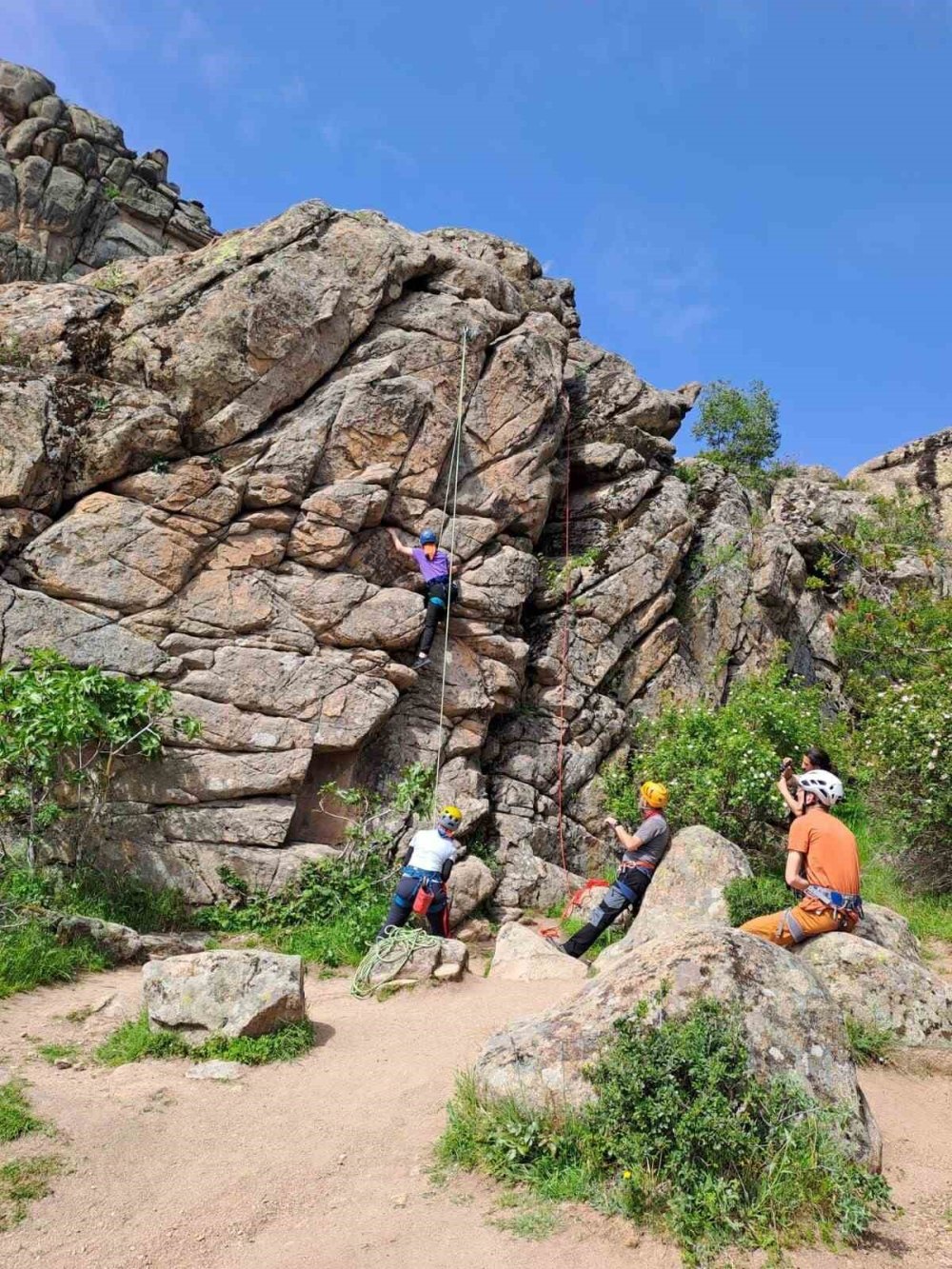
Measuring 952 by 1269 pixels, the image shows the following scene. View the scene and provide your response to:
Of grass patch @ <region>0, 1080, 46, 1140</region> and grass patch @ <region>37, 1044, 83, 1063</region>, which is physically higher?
grass patch @ <region>0, 1080, 46, 1140</region>

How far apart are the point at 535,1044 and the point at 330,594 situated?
9.66m

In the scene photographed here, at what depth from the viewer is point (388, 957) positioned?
980 cm

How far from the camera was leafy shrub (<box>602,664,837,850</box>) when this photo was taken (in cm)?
1412

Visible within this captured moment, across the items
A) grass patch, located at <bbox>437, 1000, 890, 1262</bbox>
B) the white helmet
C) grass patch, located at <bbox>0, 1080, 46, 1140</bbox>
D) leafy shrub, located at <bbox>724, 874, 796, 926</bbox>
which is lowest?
grass patch, located at <bbox>0, 1080, 46, 1140</bbox>

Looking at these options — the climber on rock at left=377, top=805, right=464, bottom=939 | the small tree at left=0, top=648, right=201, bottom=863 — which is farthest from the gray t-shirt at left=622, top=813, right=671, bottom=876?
the small tree at left=0, top=648, right=201, bottom=863

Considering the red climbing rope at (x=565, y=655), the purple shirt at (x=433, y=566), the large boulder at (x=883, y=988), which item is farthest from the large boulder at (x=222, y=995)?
the purple shirt at (x=433, y=566)

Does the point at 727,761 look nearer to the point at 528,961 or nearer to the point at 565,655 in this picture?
the point at 565,655

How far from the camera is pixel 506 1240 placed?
459cm

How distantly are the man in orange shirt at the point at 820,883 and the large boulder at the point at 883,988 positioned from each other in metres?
0.17

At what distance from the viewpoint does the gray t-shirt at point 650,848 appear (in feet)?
37.0

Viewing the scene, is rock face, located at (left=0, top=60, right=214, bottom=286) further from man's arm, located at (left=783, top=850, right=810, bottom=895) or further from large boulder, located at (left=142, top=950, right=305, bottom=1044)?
man's arm, located at (left=783, top=850, right=810, bottom=895)

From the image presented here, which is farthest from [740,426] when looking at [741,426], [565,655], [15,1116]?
[15,1116]

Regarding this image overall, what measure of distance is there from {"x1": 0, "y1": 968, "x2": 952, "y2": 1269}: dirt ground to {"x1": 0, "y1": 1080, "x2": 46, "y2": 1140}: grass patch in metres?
0.11

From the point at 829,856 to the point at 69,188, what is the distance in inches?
1356
